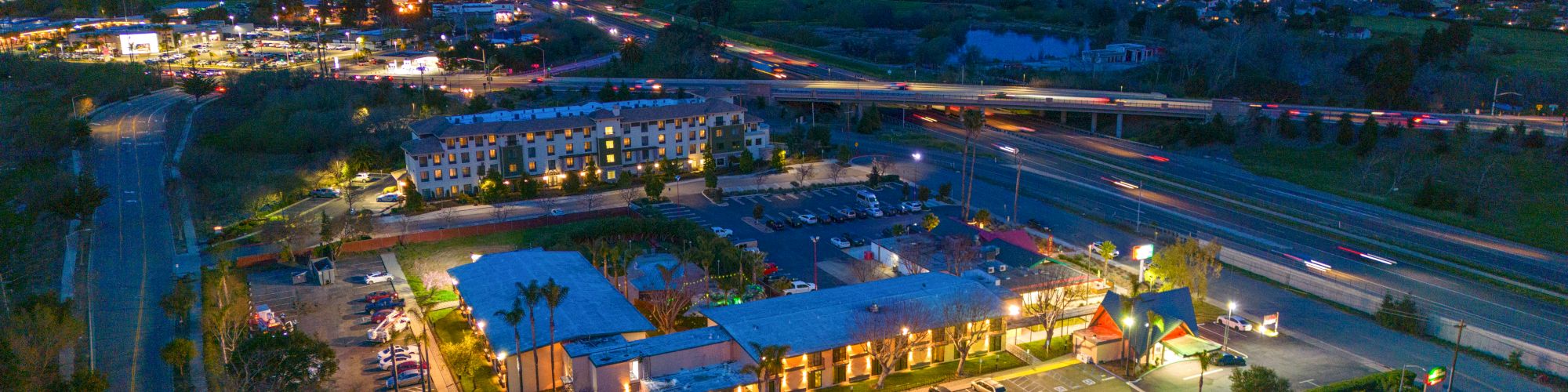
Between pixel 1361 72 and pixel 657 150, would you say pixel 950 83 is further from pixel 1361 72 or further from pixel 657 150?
pixel 657 150

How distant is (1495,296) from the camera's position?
37.9 meters

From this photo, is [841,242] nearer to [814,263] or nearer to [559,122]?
[814,263]

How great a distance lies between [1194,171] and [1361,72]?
27677 millimetres

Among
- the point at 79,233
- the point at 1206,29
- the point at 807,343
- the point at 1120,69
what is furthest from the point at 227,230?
the point at 1206,29

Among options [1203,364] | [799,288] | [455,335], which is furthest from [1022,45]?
[455,335]

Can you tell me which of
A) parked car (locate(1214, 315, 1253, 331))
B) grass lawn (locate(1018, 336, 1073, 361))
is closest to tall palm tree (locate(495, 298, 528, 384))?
grass lawn (locate(1018, 336, 1073, 361))

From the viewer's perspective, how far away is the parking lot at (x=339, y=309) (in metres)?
30.7

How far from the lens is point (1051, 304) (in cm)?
3344

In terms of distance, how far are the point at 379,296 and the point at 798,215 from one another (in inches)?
763

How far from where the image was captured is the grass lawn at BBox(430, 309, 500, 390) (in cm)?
3030

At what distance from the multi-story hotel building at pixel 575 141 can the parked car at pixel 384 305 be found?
16342 mm

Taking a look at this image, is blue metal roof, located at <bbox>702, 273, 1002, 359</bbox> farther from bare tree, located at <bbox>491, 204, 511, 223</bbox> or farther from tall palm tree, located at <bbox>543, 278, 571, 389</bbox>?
bare tree, located at <bbox>491, 204, 511, 223</bbox>

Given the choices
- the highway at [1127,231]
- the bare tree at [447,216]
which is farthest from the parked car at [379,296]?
the highway at [1127,231]

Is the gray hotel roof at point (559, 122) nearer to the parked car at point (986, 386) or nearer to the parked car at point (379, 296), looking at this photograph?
the parked car at point (379, 296)
